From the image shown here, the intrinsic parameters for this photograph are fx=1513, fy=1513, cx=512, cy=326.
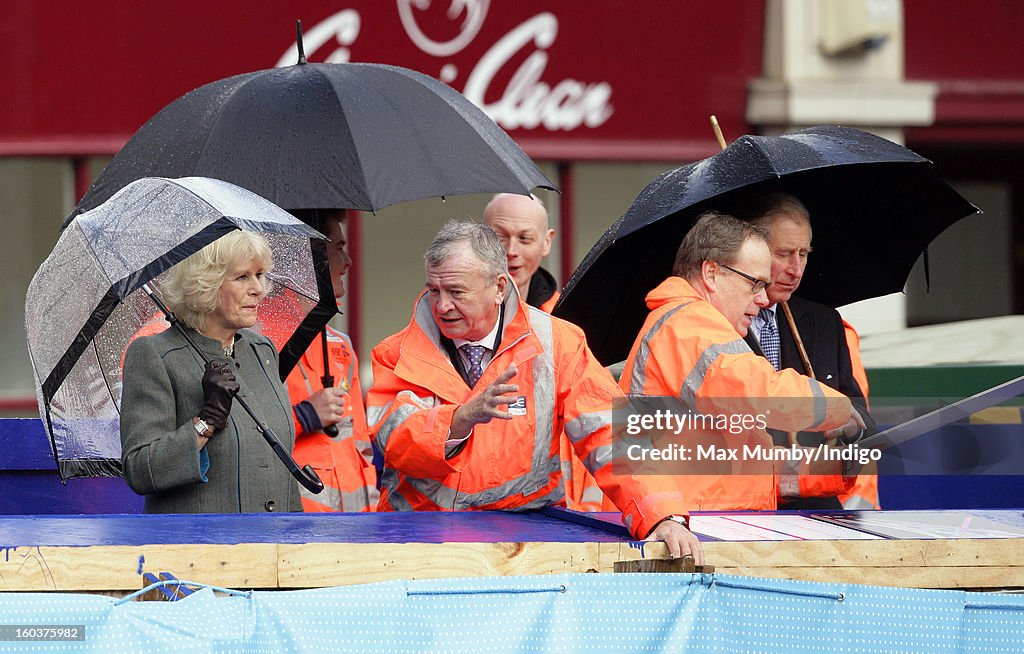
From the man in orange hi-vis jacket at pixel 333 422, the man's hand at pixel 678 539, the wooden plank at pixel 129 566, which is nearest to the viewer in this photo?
the wooden plank at pixel 129 566

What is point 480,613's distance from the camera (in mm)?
3125

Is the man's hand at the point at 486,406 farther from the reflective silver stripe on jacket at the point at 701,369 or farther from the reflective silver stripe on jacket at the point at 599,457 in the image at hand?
the reflective silver stripe on jacket at the point at 701,369

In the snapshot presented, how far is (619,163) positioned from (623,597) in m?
7.68

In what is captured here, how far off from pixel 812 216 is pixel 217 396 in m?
2.29

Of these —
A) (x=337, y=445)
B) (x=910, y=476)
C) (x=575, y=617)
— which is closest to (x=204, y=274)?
(x=337, y=445)

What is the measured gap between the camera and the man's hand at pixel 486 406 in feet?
11.9

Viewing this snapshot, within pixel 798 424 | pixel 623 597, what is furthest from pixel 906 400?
pixel 623 597

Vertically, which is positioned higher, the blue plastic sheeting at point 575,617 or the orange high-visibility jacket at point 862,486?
the orange high-visibility jacket at point 862,486

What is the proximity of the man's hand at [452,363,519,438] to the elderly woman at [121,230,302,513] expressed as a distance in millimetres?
536

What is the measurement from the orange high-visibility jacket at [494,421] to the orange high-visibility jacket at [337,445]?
62 cm

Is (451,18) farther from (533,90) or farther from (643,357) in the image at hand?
(643,357)

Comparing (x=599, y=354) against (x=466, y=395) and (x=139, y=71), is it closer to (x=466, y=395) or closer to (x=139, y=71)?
(x=466, y=395)

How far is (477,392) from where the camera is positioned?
13.5 feet

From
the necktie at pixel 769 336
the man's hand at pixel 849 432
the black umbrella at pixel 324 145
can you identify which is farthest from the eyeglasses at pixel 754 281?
the black umbrella at pixel 324 145
